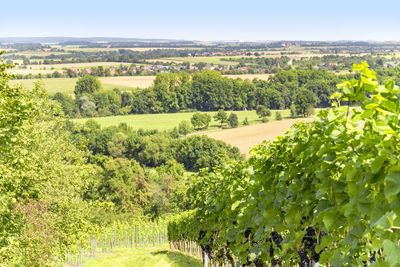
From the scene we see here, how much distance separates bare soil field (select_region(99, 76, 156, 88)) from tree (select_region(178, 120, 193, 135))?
159 feet

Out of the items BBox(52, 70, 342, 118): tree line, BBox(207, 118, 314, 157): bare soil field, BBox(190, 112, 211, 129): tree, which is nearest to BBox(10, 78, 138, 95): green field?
BBox(52, 70, 342, 118): tree line

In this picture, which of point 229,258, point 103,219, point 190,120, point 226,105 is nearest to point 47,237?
point 229,258

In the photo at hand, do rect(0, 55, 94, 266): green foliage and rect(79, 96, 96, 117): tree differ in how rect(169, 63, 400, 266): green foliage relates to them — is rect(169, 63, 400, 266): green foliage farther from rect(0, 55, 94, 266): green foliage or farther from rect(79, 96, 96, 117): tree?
rect(79, 96, 96, 117): tree

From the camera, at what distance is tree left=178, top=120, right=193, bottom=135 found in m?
104

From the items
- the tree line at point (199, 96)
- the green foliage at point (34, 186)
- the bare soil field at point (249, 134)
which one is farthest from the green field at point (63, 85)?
the green foliage at point (34, 186)

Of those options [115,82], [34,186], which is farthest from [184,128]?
[34,186]

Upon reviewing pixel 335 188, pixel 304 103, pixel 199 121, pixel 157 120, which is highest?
pixel 335 188

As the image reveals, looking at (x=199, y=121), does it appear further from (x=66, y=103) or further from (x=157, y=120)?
(x=66, y=103)

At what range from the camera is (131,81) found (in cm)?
16050

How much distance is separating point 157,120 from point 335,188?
372 feet

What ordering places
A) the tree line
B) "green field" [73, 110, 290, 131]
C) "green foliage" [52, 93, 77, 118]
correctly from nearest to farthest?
1. "green field" [73, 110, 290, 131]
2. "green foliage" [52, 93, 77, 118]
3. the tree line

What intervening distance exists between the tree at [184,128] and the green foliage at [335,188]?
315 ft

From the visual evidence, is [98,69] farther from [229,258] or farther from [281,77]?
[229,258]

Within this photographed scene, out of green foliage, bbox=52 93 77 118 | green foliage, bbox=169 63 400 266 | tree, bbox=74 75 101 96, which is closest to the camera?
green foliage, bbox=169 63 400 266
